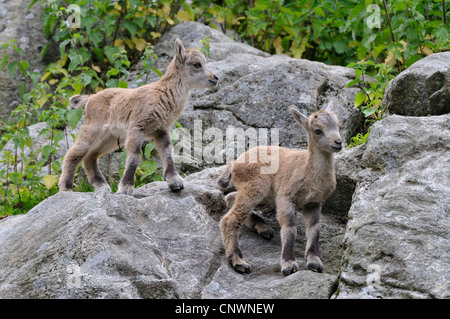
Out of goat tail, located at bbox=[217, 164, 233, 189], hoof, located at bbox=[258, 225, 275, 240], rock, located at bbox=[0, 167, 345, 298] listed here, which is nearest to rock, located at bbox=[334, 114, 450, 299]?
rock, located at bbox=[0, 167, 345, 298]

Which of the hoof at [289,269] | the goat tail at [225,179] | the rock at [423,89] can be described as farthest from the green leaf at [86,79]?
the hoof at [289,269]

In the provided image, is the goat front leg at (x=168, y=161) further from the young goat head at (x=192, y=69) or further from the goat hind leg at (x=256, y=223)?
the young goat head at (x=192, y=69)

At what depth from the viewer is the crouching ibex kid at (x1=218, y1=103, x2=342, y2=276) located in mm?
6215

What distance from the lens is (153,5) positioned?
11.6m

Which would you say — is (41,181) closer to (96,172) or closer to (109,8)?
(96,172)

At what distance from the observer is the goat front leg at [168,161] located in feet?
23.5

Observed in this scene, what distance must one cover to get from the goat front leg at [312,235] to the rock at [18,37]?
7.78 m

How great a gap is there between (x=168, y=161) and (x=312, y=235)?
2.27 metres

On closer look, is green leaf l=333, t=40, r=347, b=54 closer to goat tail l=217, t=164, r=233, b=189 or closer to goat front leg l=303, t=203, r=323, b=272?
goat tail l=217, t=164, r=233, b=189

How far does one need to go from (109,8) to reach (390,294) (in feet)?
28.8

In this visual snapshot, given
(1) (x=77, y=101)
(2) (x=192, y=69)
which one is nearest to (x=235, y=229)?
(2) (x=192, y=69)

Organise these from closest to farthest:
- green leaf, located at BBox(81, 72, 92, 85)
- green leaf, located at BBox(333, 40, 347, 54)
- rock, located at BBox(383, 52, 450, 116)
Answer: rock, located at BBox(383, 52, 450, 116) → green leaf, located at BBox(81, 72, 92, 85) → green leaf, located at BBox(333, 40, 347, 54)

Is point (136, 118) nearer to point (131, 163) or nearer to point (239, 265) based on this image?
point (131, 163)

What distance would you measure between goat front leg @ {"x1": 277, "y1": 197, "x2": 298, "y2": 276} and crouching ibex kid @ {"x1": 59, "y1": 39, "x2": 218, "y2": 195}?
1.44 m
